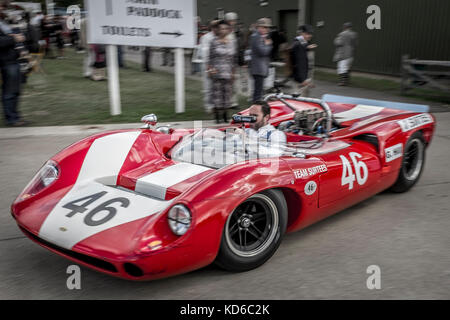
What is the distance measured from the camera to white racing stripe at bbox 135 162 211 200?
3.05 meters

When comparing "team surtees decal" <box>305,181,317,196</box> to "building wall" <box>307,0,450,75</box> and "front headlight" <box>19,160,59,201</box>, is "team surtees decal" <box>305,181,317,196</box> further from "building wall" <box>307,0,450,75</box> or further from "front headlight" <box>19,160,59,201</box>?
"building wall" <box>307,0,450,75</box>

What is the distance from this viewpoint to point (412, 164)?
15.4 ft

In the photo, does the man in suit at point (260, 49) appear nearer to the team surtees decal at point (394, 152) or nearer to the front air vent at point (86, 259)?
the team surtees decal at point (394, 152)

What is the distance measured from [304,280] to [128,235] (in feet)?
3.75

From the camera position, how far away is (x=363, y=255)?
3227 millimetres

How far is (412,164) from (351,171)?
58.1 inches

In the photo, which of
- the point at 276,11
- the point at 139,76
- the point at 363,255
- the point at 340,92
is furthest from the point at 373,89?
the point at 363,255

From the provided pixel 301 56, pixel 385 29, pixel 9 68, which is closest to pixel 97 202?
pixel 9 68

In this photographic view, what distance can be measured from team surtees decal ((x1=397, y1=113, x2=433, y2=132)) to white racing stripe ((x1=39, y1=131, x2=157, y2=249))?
2590mm

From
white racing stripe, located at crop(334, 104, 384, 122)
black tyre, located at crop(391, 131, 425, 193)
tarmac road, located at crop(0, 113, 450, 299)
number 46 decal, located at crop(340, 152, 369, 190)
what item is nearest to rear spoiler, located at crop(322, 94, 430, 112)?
white racing stripe, located at crop(334, 104, 384, 122)

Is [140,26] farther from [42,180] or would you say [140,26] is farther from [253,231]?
[253,231]

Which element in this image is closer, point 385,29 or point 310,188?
point 310,188

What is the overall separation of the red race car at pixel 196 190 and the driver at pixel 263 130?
18cm

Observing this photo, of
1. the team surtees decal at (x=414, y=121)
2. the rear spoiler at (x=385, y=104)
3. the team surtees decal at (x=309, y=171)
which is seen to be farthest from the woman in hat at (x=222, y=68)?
the team surtees decal at (x=309, y=171)
